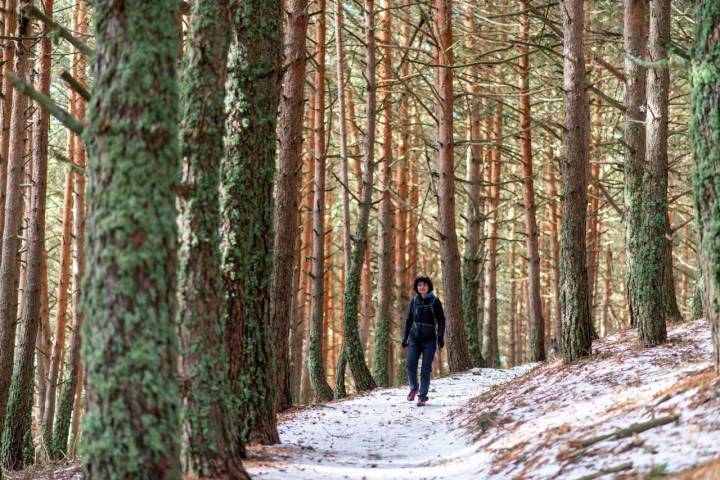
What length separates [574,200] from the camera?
408 inches

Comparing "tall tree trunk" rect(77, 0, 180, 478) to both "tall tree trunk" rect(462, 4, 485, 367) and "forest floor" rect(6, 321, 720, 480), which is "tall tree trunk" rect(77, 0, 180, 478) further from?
"tall tree trunk" rect(462, 4, 485, 367)

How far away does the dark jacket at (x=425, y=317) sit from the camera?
37.3ft

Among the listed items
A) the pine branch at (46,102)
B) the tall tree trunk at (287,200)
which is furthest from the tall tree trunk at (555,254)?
the pine branch at (46,102)

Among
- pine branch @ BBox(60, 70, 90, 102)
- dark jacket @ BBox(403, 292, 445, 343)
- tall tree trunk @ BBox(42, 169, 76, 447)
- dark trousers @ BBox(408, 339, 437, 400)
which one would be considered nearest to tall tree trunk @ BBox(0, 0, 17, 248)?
tall tree trunk @ BBox(42, 169, 76, 447)

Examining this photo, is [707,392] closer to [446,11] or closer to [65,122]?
[65,122]

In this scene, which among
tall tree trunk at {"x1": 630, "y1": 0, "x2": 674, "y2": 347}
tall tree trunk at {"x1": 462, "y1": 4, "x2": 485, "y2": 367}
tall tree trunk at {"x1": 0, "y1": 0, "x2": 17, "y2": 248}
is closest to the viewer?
tall tree trunk at {"x1": 630, "y1": 0, "x2": 674, "y2": 347}

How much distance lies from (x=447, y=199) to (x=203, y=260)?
9.84 meters

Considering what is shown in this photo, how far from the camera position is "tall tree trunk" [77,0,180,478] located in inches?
175

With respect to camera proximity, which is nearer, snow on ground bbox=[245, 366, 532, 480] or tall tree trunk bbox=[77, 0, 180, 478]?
tall tree trunk bbox=[77, 0, 180, 478]

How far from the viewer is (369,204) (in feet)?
50.0

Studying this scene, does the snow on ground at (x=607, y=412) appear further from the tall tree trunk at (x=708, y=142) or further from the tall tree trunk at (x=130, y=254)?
the tall tree trunk at (x=130, y=254)

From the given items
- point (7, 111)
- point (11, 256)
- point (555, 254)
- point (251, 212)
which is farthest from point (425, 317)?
point (555, 254)

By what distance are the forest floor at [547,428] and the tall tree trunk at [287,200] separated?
3.85 feet

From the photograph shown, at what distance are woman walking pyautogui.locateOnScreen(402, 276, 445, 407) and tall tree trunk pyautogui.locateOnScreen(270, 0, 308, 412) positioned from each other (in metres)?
1.94
